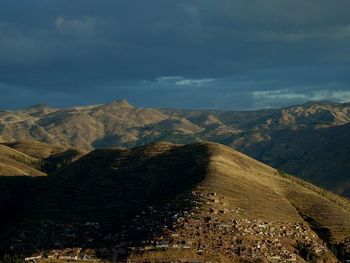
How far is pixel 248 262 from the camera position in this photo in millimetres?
199625

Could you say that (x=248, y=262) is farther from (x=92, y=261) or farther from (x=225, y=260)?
(x=92, y=261)

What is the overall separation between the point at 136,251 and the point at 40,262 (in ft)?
98.2

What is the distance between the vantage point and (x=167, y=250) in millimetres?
199750

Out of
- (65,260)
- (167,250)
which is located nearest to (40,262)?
(65,260)

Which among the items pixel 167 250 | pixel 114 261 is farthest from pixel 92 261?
pixel 167 250

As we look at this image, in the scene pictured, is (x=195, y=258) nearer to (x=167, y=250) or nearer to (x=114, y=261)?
(x=167, y=250)

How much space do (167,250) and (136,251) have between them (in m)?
9.82

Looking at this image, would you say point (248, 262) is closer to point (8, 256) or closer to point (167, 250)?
point (167, 250)

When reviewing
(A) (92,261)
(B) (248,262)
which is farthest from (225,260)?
(A) (92,261)

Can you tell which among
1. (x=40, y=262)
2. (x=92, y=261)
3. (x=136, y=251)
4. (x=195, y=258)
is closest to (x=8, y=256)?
(x=40, y=262)

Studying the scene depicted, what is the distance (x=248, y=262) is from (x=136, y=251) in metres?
35.6

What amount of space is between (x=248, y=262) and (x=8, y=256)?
247ft

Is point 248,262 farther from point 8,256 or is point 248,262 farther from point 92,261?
point 8,256

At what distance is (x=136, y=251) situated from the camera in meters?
200
